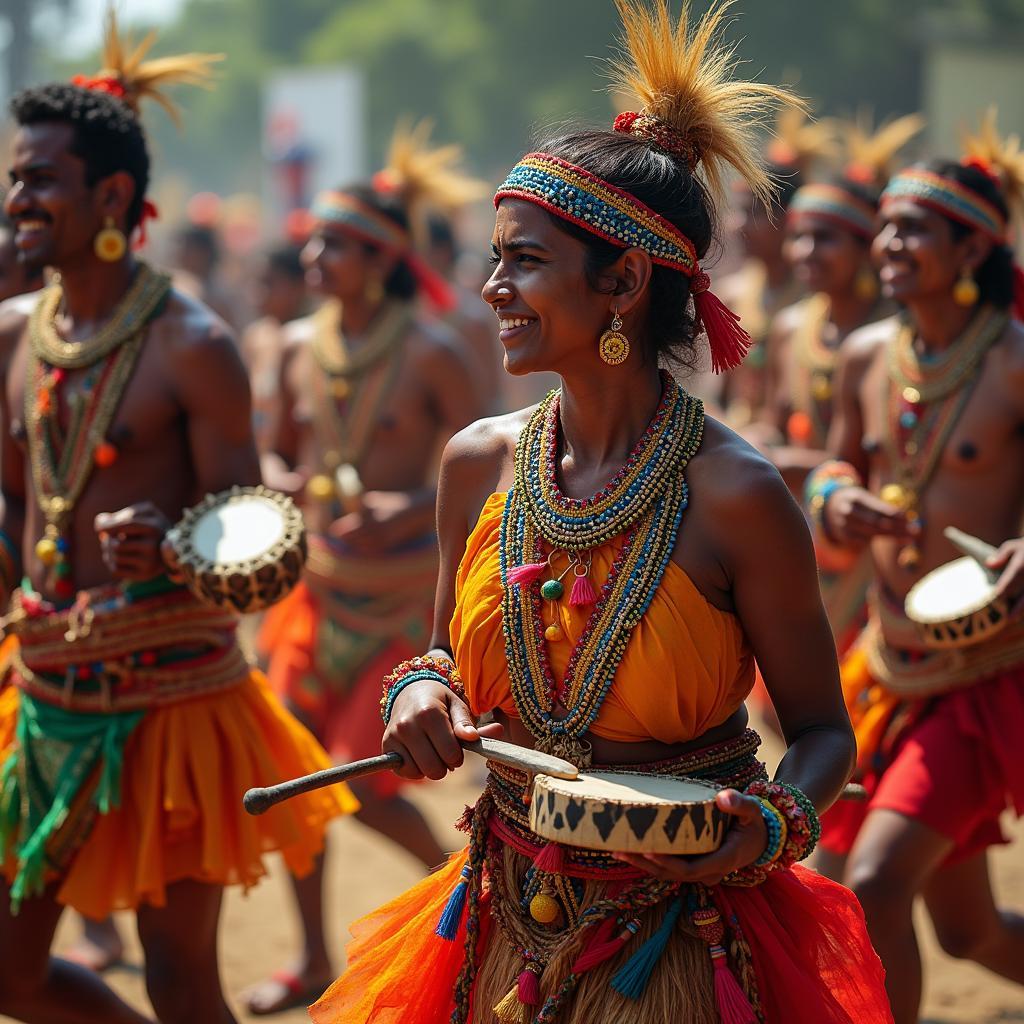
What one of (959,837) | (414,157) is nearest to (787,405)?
(414,157)

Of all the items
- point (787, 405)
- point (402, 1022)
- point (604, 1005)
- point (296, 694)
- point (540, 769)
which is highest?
point (540, 769)

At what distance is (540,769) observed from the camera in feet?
9.14

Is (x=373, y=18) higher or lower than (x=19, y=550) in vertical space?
lower

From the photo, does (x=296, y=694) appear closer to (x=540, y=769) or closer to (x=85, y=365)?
(x=85, y=365)

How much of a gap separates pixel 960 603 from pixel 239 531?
203cm

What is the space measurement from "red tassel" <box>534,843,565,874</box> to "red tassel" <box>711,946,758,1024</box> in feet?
1.10

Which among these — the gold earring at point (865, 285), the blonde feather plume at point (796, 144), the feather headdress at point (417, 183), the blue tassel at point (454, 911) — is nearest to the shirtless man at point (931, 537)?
the blue tassel at point (454, 911)

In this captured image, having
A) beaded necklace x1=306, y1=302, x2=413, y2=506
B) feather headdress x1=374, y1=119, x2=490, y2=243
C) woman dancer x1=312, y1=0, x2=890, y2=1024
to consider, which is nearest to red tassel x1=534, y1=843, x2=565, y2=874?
woman dancer x1=312, y1=0, x2=890, y2=1024

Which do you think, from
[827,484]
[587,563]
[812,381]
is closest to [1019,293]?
[827,484]

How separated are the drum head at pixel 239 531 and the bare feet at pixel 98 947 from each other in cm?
253

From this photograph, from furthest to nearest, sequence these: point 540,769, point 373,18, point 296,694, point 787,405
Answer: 1. point 373,18
2. point 787,405
3. point 296,694
4. point 540,769

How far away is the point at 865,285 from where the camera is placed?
7.66 meters

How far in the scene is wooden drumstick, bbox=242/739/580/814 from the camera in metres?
2.73

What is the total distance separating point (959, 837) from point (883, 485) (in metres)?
1.20
